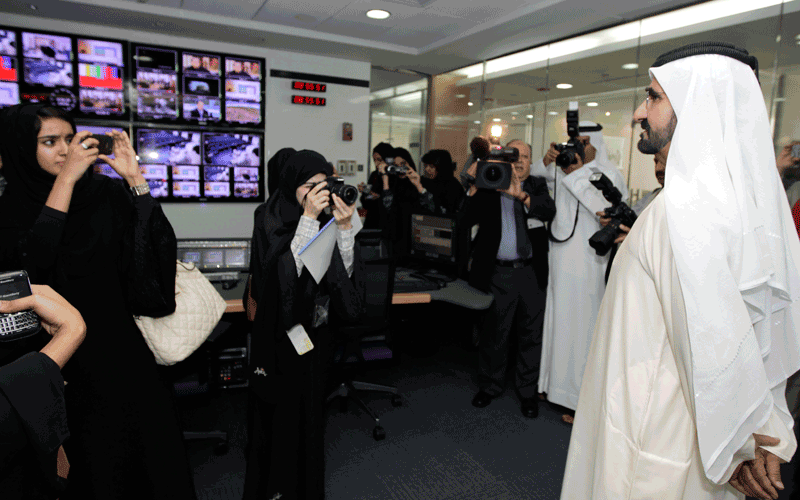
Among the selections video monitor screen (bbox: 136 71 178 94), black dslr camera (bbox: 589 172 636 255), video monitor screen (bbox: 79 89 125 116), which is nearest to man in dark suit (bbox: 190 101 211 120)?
video monitor screen (bbox: 136 71 178 94)

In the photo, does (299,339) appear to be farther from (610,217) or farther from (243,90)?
(243,90)

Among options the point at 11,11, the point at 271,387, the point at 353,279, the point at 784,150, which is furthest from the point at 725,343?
the point at 11,11

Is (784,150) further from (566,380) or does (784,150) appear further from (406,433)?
(406,433)

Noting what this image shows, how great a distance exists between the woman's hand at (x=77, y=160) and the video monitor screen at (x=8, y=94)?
139 inches

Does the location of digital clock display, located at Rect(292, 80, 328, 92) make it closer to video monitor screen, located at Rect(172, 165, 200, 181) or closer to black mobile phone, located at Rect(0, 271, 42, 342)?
video monitor screen, located at Rect(172, 165, 200, 181)

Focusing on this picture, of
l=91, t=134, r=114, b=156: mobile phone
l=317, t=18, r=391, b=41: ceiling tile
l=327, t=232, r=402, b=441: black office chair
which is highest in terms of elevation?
l=317, t=18, r=391, b=41: ceiling tile

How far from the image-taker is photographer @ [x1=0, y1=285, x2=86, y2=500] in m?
0.74

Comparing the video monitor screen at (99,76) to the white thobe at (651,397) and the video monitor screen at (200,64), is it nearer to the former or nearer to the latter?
the video monitor screen at (200,64)

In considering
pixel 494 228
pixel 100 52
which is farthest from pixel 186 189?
pixel 494 228

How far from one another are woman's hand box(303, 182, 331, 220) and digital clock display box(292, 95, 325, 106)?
3888 millimetres

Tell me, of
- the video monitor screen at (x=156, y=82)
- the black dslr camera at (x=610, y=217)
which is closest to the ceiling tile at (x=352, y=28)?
the video monitor screen at (x=156, y=82)

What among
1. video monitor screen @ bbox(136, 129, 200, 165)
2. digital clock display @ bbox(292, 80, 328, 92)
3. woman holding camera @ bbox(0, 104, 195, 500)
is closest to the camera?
woman holding camera @ bbox(0, 104, 195, 500)

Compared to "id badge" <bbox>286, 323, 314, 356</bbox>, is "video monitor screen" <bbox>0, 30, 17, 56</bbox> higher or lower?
higher

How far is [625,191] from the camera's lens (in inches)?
116
